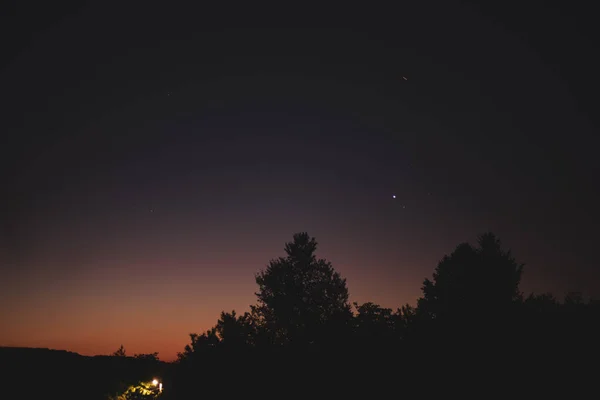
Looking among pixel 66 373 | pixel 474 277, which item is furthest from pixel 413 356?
pixel 474 277

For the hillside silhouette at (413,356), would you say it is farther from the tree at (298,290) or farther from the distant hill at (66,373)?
the tree at (298,290)

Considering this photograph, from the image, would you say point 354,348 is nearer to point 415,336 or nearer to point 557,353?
point 415,336

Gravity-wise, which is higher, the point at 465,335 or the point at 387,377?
the point at 465,335

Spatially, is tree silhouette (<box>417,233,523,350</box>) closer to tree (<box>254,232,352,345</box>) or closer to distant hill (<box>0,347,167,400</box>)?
tree (<box>254,232,352,345</box>)

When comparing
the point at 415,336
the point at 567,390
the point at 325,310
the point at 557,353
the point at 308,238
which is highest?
the point at 308,238

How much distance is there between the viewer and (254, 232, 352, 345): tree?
85.0 feet

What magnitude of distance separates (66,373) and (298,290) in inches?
552

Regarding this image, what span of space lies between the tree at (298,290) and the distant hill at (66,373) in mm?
7888

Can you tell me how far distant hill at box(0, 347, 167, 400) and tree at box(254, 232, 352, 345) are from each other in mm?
7888

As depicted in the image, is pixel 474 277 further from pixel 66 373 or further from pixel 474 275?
pixel 66 373

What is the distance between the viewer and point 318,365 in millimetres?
8867

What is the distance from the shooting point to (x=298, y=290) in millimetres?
26844

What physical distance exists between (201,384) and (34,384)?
1103 centimetres

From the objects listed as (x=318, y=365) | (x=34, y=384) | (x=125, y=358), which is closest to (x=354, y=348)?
(x=318, y=365)
